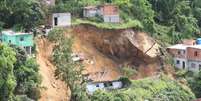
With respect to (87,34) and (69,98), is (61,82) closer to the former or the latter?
(69,98)

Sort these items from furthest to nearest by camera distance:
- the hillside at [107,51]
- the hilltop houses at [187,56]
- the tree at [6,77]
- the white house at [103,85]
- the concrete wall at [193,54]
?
the hilltop houses at [187,56]
the concrete wall at [193,54]
the hillside at [107,51]
the white house at [103,85]
the tree at [6,77]

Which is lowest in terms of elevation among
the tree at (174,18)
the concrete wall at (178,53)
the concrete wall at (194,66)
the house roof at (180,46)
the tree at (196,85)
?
the tree at (196,85)

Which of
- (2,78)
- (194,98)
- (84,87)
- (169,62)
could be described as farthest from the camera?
(169,62)

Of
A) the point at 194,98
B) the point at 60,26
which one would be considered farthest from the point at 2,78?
the point at 194,98

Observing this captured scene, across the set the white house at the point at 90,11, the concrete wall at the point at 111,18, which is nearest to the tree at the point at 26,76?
the white house at the point at 90,11

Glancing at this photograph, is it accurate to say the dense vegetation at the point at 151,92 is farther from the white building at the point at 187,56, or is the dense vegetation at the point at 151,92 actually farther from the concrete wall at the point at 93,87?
the white building at the point at 187,56

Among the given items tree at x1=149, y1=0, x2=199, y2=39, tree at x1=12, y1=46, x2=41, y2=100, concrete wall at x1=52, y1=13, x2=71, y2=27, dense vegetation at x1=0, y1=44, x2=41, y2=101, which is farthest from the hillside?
tree at x1=149, y1=0, x2=199, y2=39
